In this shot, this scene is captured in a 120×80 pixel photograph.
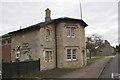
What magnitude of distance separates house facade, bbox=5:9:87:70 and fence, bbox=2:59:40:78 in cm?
318

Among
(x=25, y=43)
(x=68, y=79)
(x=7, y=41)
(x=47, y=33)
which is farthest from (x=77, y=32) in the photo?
(x=7, y=41)

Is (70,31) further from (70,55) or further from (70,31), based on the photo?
(70,55)

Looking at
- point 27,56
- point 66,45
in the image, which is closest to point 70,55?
point 66,45

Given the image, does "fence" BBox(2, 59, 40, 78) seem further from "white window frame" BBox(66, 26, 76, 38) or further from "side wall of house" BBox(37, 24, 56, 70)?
"white window frame" BBox(66, 26, 76, 38)

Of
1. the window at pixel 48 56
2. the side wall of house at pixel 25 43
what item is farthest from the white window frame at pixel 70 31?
the side wall of house at pixel 25 43

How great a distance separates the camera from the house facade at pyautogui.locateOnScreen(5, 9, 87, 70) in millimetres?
21062

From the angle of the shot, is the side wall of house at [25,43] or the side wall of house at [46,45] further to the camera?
the side wall of house at [25,43]

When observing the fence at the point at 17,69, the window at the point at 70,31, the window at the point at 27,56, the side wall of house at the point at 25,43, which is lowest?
the fence at the point at 17,69

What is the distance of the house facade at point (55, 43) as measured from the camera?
21062 millimetres

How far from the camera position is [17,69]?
15289 mm

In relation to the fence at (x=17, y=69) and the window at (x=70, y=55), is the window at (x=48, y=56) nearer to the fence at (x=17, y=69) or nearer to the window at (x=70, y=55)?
the window at (x=70, y=55)

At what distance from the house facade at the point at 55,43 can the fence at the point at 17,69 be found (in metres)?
3.18

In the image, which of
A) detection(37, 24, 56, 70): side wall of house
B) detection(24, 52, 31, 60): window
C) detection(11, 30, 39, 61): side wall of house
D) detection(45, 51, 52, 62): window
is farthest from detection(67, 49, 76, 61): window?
detection(24, 52, 31, 60): window

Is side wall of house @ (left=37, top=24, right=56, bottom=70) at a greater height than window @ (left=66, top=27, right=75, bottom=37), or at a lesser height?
lesser
